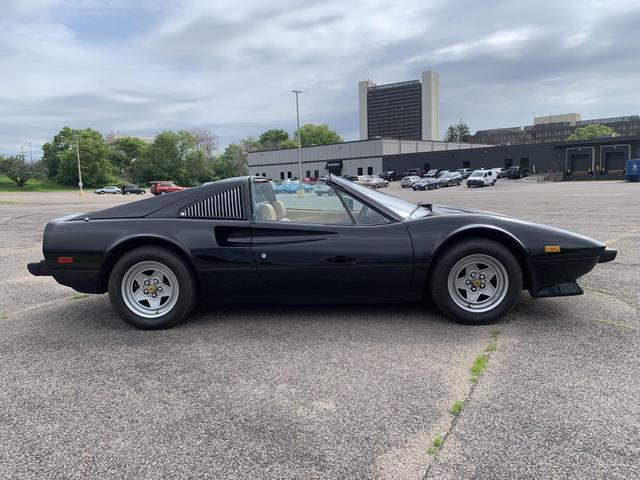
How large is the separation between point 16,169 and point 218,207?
90927 millimetres

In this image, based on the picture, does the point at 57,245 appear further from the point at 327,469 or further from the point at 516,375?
the point at 516,375

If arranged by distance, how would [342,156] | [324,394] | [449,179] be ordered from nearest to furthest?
[324,394] < [449,179] < [342,156]

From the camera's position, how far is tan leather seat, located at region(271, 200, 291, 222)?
14.0ft

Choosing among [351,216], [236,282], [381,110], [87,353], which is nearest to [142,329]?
[87,353]

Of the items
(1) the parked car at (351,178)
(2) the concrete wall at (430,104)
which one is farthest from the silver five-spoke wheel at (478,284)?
(2) the concrete wall at (430,104)

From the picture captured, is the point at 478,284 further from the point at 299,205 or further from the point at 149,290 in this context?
the point at 149,290

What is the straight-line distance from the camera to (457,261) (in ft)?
13.0

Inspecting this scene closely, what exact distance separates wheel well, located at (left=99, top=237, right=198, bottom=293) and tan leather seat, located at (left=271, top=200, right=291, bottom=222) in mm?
854

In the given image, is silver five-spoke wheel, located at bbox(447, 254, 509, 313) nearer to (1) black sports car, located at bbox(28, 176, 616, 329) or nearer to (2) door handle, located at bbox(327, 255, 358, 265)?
(1) black sports car, located at bbox(28, 176, 616, 329)

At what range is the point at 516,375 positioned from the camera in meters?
3.09

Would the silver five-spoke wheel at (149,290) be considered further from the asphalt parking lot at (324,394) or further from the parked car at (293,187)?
the parked car at (293,187)

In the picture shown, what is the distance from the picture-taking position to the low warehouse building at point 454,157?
56.1 metres

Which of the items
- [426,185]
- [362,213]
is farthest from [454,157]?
[362,213]

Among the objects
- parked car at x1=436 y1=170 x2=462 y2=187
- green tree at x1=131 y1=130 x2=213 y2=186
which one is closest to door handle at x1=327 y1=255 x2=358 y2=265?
parked car at x1=436 y1=170 x2=462 y2=187
